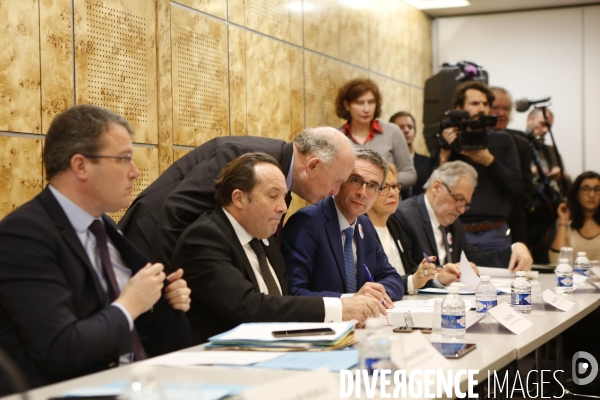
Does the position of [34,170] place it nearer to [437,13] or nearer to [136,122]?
[136,122]

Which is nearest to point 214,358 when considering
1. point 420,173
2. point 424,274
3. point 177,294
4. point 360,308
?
point 177,294

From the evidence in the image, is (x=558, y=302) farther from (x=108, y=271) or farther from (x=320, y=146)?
(x=108, y=271)

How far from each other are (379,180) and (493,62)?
20.3ft

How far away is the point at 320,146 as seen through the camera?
328cm

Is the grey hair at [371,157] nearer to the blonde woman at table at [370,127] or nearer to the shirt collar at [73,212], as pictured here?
the shirt collar at [73,212]

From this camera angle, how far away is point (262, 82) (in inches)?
227

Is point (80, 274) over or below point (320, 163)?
below

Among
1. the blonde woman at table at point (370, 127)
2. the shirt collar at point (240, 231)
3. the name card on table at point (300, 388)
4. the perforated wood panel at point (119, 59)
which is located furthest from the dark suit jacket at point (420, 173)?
the name card on table at point (300, 388)

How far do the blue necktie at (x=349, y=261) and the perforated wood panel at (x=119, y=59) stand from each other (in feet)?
5.17

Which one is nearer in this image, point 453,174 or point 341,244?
point 341,244

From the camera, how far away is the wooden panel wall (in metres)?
3.62

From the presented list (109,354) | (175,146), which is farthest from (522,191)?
(109,354)

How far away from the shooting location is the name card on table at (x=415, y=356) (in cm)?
188

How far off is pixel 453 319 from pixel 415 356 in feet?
1.79
